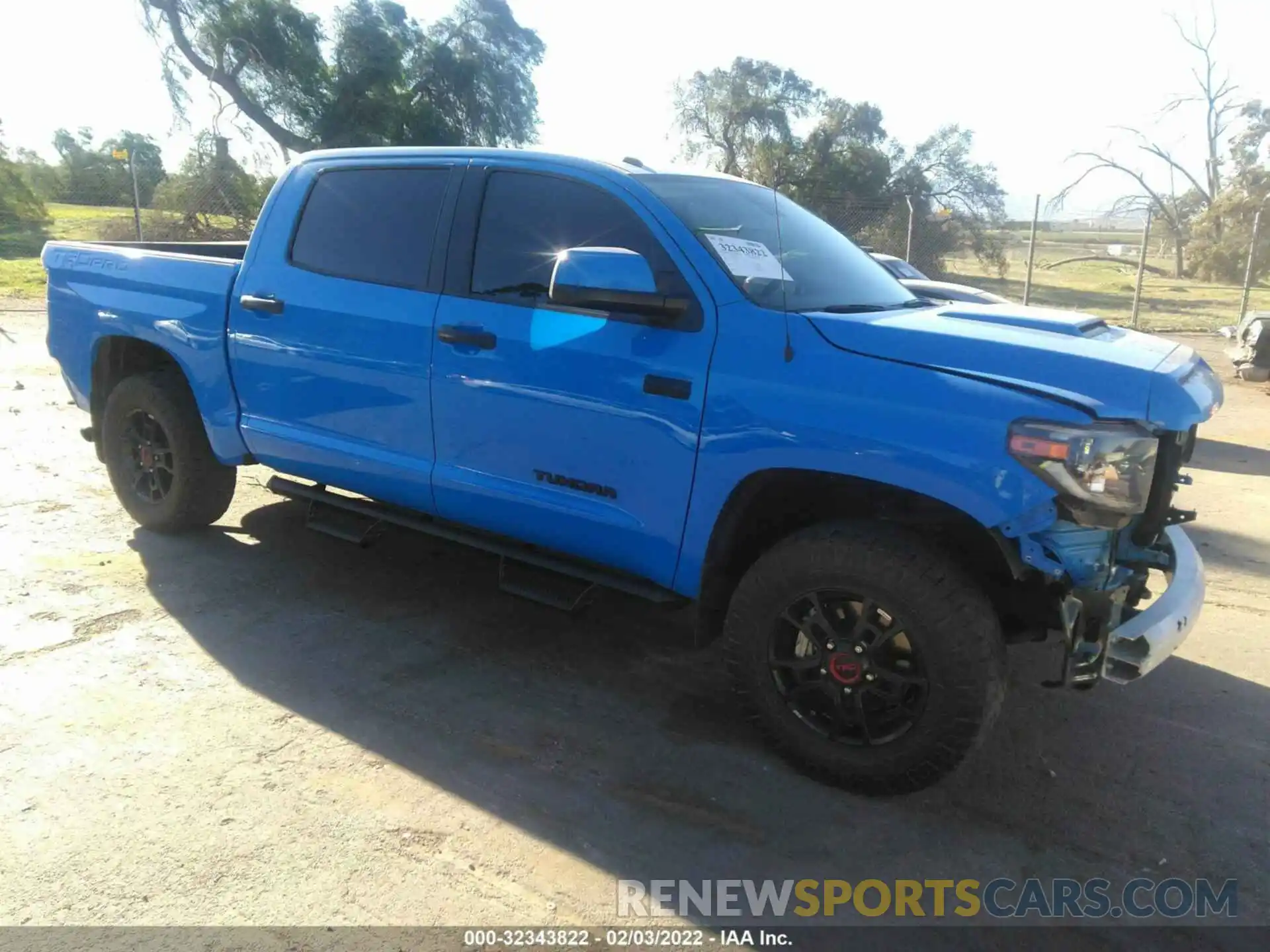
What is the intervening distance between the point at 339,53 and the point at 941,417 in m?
26.5

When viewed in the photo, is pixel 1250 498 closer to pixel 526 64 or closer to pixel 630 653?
pixel 630 653

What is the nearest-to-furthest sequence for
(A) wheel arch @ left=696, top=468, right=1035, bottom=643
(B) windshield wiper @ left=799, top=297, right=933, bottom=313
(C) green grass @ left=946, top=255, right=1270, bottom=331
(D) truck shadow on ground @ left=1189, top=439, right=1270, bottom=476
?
(A) wheel arch @ left=696, top=468, right=1035, bottom=643 → (B) windshield wiper @ left=799, top=297, right=933, bottom=313 → (D) truck shadow on ground @ left=1189, top=439, right=1270, bottom=476 → (C) green grass @ left=946, top=255, right=1270, bottom=331

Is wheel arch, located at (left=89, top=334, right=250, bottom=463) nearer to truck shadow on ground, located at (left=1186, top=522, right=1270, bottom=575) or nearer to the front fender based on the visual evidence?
the front fender

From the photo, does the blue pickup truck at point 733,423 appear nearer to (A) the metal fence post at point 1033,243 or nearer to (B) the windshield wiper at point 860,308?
(B) the windshield wiper at point 860,308

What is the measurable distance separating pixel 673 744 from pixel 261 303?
8.96 feet

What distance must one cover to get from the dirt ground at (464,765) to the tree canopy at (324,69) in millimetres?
22618

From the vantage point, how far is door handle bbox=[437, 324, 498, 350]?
3639 millimetres

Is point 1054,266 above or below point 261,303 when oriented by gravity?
above

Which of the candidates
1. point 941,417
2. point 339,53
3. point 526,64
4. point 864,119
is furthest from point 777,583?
point 526,64

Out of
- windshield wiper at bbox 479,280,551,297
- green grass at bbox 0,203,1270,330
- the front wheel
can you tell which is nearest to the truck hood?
the front wheel

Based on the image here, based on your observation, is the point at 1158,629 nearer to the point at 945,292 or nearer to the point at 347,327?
the point at 945,292

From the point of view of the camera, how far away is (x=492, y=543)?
3.92m

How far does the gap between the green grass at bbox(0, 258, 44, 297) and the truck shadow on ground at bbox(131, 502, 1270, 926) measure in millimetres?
14558

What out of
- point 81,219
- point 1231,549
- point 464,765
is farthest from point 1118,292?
point 81,219
